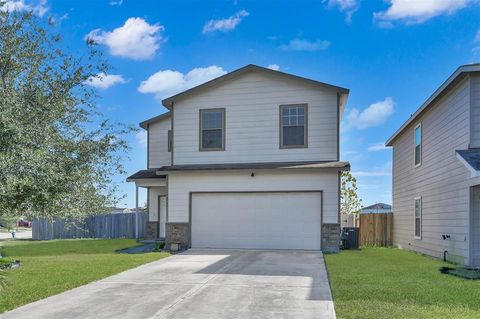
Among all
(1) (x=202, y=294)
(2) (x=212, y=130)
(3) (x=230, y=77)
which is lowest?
(1) (x=202, y=294)

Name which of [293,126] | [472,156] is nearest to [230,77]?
[293,126]

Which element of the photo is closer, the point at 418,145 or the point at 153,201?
the point at 418,145

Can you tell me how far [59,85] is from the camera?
29.5 ft

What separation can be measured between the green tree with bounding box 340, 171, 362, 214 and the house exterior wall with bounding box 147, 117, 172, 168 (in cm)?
1395

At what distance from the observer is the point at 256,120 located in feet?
50.3

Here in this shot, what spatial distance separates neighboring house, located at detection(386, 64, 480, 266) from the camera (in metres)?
10.3

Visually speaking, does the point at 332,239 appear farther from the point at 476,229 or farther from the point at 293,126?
the point at 476,229

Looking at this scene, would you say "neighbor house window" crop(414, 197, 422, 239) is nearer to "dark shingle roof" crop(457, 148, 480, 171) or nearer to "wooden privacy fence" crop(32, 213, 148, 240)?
"dark shingle roof" crop(457, 148, 480, 171)

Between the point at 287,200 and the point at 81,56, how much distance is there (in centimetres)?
825

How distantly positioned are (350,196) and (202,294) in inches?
923

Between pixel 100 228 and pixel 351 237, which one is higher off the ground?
pixel 351 237

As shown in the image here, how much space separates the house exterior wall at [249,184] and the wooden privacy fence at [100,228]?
26.0 ft

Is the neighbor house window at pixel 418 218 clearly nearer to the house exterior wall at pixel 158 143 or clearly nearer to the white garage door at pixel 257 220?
the white garage door at pixel 257 220

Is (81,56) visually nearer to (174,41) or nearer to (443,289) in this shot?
(174,41)
